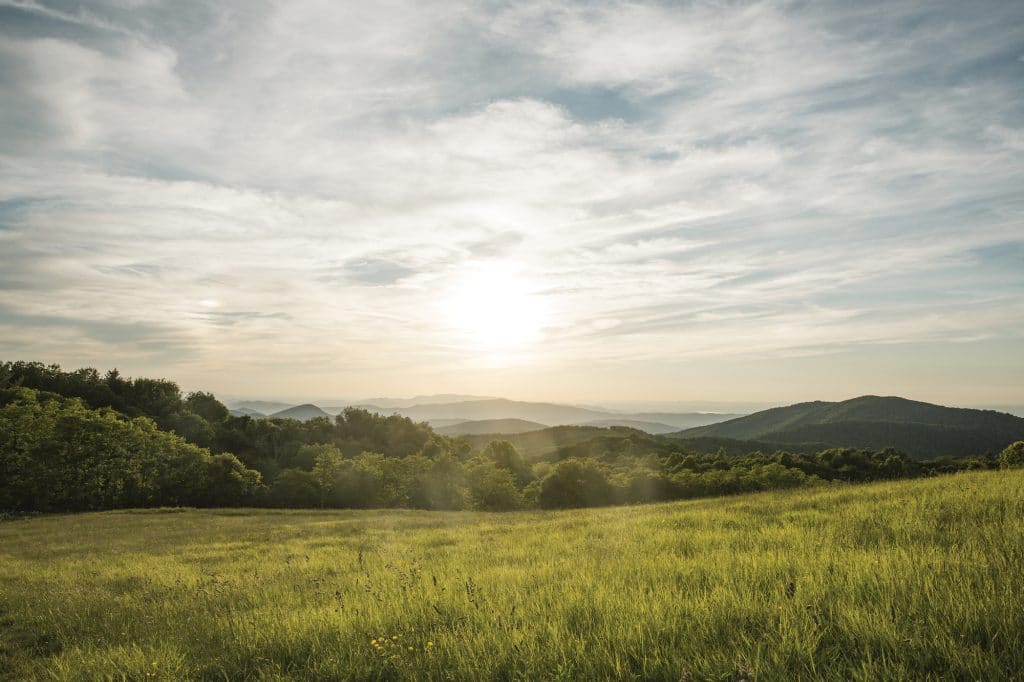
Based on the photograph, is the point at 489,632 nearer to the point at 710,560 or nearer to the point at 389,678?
the point at 389,678

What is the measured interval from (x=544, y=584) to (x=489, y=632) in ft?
6.72

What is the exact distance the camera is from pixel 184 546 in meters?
18.8

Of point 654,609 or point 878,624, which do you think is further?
point 654,609

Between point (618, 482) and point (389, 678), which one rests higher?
point (389, 678)

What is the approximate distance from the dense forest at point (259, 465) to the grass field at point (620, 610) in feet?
132

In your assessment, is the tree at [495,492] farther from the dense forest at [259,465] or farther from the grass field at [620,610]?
the grass field at [620,610]

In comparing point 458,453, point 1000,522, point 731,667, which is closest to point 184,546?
point 731,667

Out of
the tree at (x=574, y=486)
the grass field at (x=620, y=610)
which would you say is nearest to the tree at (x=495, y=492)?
the tree at (x=574, y=486)

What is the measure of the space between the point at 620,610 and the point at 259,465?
11017 cm

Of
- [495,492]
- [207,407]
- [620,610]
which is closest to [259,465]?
[207,407]

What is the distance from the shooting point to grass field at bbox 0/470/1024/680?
3600 mm

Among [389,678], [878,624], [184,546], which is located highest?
[878,624]

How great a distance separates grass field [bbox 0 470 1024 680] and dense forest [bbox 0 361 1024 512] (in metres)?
40.1

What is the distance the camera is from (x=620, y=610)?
4.88m
